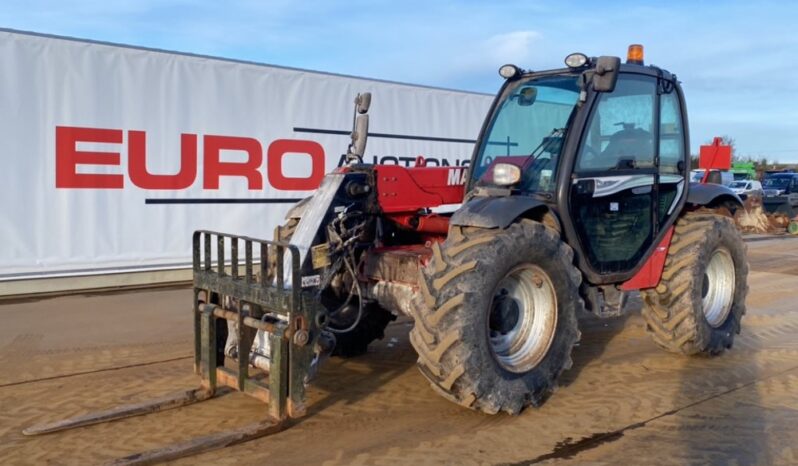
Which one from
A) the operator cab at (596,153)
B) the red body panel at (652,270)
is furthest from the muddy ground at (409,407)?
the operator cab at (596,153)

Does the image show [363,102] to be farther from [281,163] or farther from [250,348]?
[281,163]

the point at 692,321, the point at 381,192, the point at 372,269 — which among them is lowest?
the point at 692,321

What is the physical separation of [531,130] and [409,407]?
86.8 inches

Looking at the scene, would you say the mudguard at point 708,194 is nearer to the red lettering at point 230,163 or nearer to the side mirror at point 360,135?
the side mirror at point 360,135

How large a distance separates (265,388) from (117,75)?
631 cm

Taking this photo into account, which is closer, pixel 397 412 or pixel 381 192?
pixel 397 412

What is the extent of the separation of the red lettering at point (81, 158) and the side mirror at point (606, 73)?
253 inches

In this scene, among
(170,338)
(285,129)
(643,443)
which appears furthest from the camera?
(285,129)

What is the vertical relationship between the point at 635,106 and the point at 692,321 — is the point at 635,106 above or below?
above

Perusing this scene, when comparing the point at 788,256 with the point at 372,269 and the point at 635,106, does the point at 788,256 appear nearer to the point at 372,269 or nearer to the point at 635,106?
the point at 635,106

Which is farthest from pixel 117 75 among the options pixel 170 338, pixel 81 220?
pixel 170 338

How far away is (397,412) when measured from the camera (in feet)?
15.4

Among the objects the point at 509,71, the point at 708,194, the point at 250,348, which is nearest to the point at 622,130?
the point at 509,71

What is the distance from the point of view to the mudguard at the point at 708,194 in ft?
20.6
